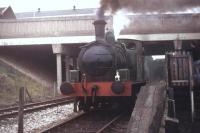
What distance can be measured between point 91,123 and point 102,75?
65.1 inches

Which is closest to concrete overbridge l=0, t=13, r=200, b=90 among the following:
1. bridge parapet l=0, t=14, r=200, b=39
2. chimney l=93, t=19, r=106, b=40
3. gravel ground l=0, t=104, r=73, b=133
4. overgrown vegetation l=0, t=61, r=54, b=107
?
bridge parapet l=0, t=14, r=200, b=39

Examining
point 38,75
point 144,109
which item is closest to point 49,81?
point 38,75

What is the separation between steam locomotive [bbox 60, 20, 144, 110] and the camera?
11045 millimetres

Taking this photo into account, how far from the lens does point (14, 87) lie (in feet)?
68.1

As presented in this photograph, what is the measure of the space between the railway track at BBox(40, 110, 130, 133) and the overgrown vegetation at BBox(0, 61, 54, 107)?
19.3 feet

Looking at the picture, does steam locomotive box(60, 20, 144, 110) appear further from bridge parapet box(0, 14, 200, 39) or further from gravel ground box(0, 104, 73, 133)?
bridge parapet box(0, 14, 200, 39)

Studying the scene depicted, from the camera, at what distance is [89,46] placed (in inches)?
455

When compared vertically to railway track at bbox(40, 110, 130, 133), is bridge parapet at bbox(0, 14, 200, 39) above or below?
above

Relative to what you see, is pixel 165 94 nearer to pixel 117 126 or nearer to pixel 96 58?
pixel 117 126

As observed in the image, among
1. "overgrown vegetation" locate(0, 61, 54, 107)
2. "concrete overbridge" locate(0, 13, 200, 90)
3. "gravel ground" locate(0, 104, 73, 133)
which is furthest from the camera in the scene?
"concrete overbridge" locate(0, 13, 200, 90)

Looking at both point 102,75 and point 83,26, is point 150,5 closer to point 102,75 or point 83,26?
point 102,75

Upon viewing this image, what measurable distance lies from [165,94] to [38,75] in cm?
1786

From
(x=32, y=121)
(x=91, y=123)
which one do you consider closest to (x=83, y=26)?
(x=32, y=121)

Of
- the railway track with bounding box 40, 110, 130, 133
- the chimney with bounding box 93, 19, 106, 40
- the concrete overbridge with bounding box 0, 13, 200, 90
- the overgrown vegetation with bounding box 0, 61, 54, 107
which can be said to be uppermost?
the concrete overbridge with bounding box 0, 13, 200, 90
